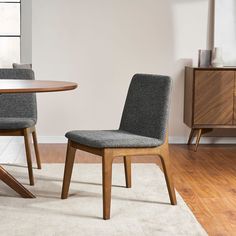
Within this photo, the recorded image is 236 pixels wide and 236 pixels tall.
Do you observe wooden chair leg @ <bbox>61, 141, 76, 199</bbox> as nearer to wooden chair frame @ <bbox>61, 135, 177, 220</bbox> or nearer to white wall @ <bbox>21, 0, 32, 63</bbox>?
wooden chair frame @ <bbox>61, 135, 177, 220</bbox>

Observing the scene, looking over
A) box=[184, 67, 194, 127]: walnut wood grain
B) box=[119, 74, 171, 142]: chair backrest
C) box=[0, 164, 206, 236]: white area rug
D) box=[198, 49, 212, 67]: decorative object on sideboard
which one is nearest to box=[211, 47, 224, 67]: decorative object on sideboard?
box=[198, 49, 212, 67]: decorative object on sideboard

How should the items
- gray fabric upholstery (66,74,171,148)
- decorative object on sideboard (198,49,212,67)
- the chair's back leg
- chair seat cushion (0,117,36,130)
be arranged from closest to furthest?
1. gray fabric upholstery (66,74,171,148)
2. the chair's back leg
3. chair seat cushion (0,117,36,130)
4. decorative object on sideboard (198,49,212,67)

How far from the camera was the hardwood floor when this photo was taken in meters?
3.44

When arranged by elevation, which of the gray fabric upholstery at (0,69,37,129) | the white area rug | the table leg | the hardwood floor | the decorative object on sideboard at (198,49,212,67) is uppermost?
the decorative object on sideboard at (198,49,212,67)

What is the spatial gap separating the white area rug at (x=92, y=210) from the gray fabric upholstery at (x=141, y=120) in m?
0.39

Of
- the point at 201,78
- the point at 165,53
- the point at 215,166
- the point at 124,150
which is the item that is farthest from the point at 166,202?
the point at 165,53

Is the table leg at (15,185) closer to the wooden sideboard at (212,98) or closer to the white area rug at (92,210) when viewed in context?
the white area rug at (92,210)

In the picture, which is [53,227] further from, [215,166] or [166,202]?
[215,166]

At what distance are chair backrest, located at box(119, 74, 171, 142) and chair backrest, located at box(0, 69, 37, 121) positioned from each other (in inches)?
32.1

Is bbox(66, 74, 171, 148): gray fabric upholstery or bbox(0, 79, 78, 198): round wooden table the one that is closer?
bbox(0, 79, 78, 198): round wooden table

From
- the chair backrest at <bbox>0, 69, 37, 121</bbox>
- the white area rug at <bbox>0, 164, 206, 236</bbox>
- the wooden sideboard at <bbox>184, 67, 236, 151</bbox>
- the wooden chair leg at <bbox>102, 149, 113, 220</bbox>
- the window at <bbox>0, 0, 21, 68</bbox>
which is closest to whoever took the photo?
the white area rug at <bbox>0, 164, 206, 236</bbox>

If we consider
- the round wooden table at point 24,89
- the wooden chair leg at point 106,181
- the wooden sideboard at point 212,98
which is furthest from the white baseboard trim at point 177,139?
the wooden chair leg at point 106,181

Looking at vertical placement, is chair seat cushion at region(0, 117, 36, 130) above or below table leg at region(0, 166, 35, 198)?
above

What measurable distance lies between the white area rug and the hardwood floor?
0.12m
